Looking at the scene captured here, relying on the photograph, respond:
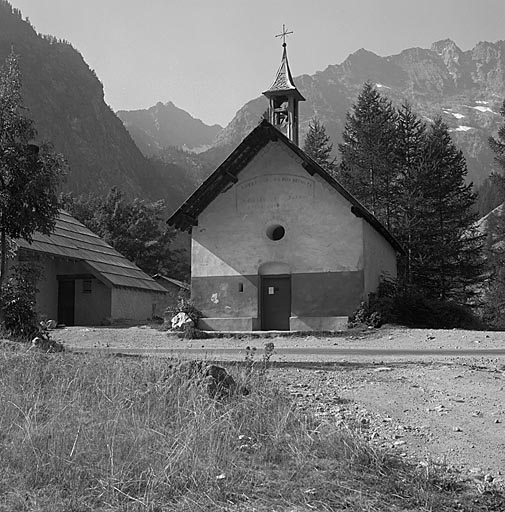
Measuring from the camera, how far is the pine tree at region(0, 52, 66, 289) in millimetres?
14320

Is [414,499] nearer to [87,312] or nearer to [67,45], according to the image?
[87,312]

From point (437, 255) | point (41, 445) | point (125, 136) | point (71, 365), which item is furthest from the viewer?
point (125, 136)

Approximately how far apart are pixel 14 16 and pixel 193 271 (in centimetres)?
11006

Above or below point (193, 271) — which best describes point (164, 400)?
below

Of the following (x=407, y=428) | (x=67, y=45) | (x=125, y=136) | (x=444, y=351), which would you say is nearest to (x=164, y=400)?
(x=407, y=428)

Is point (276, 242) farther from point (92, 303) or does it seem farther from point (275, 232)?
point (92, 303)

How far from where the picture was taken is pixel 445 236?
39469 millimetres

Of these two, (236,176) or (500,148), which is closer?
(236,176)

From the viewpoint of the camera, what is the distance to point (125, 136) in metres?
109

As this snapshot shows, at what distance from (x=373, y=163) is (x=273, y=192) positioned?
17.9m

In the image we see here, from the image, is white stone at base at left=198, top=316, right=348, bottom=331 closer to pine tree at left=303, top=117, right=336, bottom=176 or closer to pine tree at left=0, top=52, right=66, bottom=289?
pine tree at left=0, top=52, right=66, bottom=289

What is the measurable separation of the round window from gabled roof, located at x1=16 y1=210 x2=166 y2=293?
855 cm

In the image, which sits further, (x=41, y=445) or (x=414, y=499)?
(x=41, y=445)

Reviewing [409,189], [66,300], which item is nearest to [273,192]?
[66,300]
